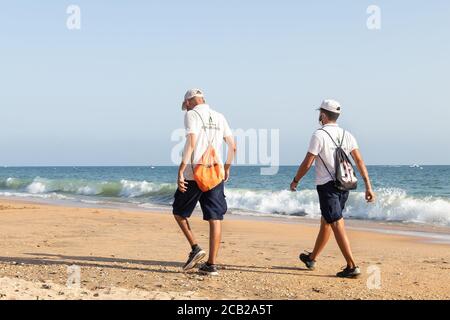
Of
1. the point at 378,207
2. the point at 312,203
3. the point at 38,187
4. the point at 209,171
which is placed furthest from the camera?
the point at 38,187

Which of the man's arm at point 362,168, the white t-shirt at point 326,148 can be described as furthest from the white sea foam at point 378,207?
the white t-shirt at point 326,148

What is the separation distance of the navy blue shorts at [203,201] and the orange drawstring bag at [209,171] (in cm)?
7

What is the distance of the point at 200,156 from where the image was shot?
19.8 feet

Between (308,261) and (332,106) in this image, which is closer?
(332,106)

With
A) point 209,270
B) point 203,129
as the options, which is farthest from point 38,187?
point 203,129

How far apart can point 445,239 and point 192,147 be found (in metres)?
7.11

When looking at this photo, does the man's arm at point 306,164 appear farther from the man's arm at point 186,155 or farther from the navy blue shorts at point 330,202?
the man's arm at point 186,155

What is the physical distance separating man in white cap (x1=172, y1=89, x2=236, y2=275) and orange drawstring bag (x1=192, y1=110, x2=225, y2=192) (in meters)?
0.04

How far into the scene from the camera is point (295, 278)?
618cm

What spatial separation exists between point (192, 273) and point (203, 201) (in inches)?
31.4

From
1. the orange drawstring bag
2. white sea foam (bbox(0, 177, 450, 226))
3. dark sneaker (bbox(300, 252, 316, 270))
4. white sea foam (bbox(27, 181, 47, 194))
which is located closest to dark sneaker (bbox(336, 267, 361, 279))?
dark sneaker (bbox(300, 252, 316, 270))

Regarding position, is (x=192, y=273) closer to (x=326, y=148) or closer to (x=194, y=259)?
(x=194, y=259)
